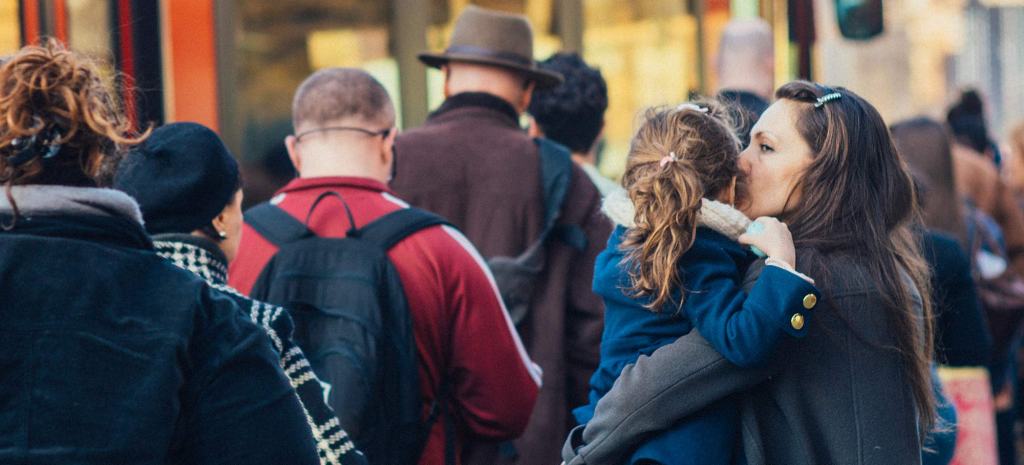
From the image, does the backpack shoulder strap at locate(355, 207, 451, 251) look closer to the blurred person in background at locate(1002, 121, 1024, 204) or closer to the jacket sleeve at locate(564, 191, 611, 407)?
the jacket sleeve at locate(564, 191, 611, 407)

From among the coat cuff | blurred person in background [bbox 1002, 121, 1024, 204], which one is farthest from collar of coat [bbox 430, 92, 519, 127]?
blurred person in background [bbox 1002, 121, 1024, 204]

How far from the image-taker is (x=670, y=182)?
2.49 metres

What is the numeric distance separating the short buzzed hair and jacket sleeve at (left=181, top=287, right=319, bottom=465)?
4.74 ft

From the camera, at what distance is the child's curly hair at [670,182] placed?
8.06ft

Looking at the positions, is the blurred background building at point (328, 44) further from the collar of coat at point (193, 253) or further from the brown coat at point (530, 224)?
the brown coat at point (530, 224)

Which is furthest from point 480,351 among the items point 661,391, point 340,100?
point 661,391

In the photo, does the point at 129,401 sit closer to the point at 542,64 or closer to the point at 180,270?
the point at 180,270

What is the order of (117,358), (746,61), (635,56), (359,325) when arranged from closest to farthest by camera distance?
1. (117,358)
2. (359,325)
3. (746,61)
4. (635,56)

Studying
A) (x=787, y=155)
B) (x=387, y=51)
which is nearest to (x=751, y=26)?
(x=387, y=51)

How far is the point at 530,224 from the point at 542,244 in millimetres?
99

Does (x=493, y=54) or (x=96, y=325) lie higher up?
(x=493, y=54)

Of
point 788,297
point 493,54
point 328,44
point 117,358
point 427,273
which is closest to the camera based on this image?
point 117,358

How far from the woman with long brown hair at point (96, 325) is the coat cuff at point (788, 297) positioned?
77cm

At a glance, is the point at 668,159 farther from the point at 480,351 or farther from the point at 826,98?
the point at 480,351
